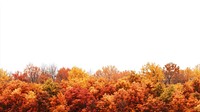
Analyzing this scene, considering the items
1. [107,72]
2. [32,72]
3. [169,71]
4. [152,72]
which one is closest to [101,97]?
[152,72]

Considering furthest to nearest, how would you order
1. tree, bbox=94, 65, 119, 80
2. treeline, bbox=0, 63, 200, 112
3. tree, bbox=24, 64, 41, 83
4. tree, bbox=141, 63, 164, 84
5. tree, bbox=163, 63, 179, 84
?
1. tree, bbox=94, 65, 119, 80
2. tree, bbox=24, 64, 41, 83
3. tree, bbox=163, 63, 179, 84
4. tree, bbox=141, 63, 164, 84
5. treeline, bbox=0, 63, 200, 112

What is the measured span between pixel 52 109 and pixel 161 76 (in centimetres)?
2345

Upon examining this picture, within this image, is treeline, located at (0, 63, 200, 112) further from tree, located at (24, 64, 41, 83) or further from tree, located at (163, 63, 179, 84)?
tree, located at (24, 64, 41, 83)

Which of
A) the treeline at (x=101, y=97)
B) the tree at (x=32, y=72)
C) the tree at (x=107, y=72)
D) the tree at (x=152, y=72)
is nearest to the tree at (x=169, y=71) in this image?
the tree at (x=152, y=72)

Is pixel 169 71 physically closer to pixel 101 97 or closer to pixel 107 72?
pixel 101 97

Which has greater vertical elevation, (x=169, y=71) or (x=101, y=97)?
(x=169, y=71)

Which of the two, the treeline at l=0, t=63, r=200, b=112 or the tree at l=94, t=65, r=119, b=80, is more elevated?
the tree at l=94, t=65, r=119, b=80

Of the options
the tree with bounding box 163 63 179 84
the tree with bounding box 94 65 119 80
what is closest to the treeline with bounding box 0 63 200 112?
the tree with bounding box 163 63 179 84

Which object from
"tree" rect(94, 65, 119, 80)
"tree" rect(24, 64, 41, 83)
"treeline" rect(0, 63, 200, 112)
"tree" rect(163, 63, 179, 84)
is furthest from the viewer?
"tree" rect(94, 65, 119, 80)

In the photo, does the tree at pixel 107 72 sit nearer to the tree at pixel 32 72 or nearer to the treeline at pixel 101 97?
the tree at pixel 32 72

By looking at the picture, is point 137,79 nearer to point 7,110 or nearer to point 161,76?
point 161,76

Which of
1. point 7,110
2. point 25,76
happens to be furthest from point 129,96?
point 25,76

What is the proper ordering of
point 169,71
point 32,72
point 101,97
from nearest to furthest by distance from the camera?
1. point 101,97
2. point 169,71
3. point 32,72

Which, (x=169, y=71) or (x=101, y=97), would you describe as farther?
(x=169, y=71)
